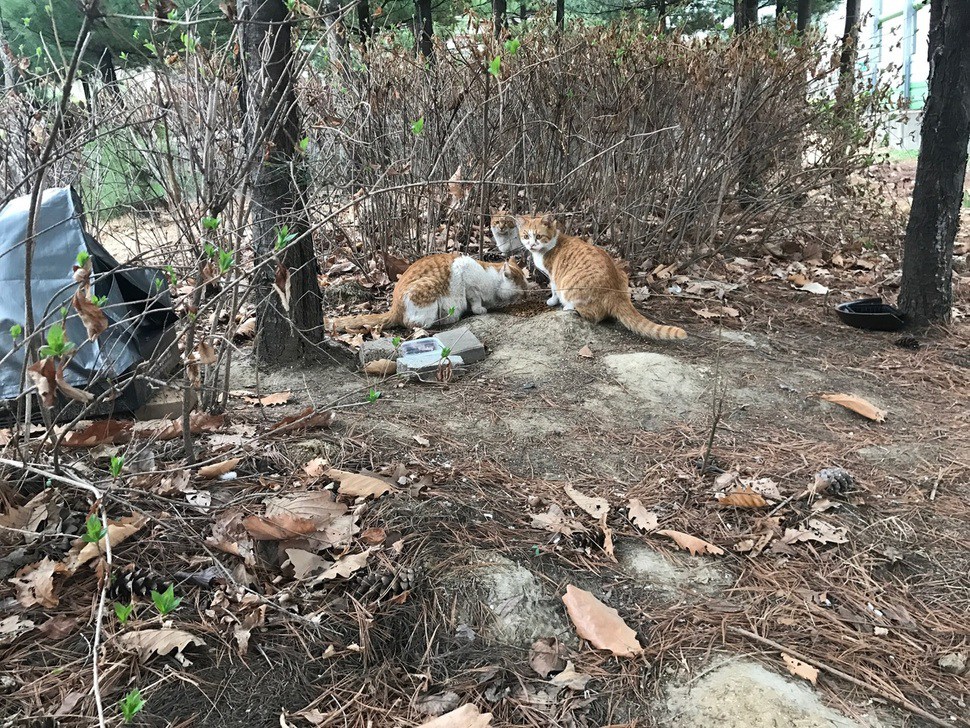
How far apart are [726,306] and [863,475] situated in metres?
2.29

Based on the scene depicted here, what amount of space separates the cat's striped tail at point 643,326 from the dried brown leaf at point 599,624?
2.39 meters

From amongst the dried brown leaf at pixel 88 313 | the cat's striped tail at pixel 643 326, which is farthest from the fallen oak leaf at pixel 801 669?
the cat's striped tail at pixel 643 326

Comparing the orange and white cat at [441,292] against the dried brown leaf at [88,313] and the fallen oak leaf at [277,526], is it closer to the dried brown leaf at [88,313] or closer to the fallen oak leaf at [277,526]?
the fallen oak leaf at [277,526]

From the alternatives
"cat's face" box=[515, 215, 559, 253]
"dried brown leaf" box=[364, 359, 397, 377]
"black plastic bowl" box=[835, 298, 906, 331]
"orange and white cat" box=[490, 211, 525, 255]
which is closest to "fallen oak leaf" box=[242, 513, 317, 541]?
"dried brown leaf" box=[364, 359, 397, 377]

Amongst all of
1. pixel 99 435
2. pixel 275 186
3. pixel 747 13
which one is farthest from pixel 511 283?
pixel 747 13

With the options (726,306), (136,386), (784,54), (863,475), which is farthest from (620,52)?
(136,386)

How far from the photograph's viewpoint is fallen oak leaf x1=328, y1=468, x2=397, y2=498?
2.39m

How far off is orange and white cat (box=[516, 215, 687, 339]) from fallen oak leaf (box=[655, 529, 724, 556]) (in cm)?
194

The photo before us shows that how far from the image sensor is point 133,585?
6.23ft

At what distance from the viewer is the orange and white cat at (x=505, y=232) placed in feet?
17.3

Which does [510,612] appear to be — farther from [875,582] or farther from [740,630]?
[875,582]

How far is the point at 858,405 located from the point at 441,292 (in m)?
2.68

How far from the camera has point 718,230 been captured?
18.7 feet

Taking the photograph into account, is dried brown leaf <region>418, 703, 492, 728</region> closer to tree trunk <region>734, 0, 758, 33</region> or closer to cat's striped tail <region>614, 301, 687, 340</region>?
cat's striped tail <region>614, 301, 687, 340</region>
